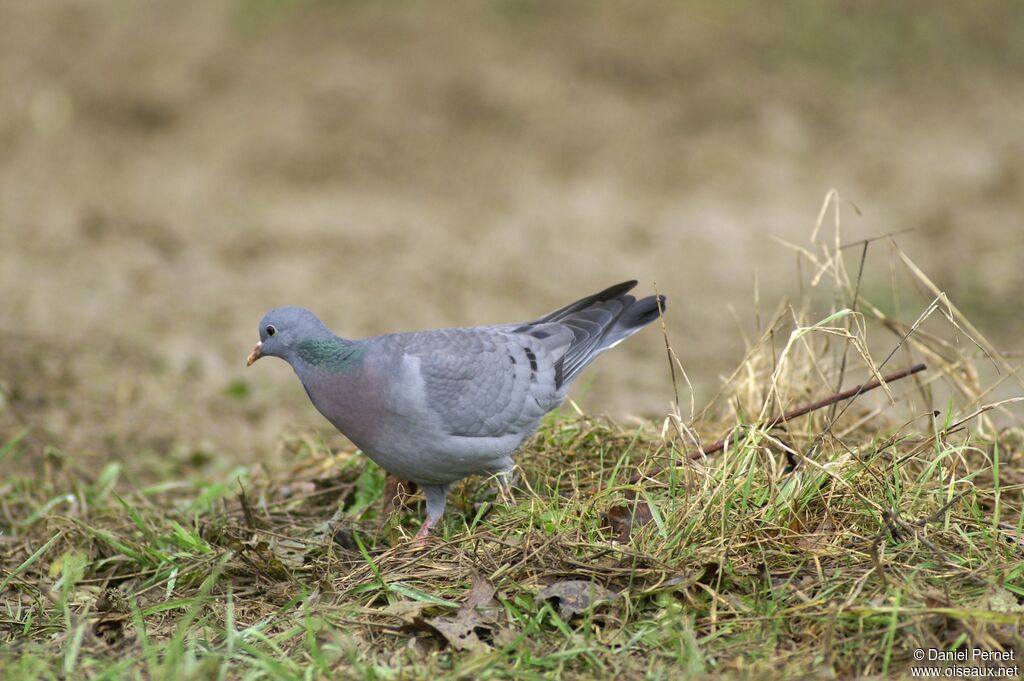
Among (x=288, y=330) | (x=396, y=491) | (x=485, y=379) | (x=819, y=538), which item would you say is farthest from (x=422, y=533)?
(x=819, y=538)

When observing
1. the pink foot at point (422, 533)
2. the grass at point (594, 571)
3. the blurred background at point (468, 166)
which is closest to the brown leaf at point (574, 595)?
the grass at point (594, 571)

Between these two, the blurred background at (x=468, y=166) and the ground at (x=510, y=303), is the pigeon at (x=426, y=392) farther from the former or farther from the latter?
the blurred background at (x=468, y=166)

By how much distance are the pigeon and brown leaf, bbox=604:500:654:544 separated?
1.42ft

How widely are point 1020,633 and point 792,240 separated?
5629 mm

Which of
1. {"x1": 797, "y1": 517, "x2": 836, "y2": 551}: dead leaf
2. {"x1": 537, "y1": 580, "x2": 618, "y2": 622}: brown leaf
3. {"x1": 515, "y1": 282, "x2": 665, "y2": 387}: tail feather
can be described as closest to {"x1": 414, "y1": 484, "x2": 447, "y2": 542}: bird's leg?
{"x1": 515, "y1": 282, "x2": 665, "y2": 387}: tail feather

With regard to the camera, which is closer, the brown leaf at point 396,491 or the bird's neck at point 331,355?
the bird's neck at point 331,355

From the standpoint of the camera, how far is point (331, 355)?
3754 mm

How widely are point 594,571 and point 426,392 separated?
0.89m

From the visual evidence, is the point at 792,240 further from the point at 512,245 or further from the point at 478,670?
the point at 478,670

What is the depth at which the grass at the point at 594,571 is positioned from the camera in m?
2.95

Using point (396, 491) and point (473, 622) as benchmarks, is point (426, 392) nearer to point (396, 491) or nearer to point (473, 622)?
point (396, 491)

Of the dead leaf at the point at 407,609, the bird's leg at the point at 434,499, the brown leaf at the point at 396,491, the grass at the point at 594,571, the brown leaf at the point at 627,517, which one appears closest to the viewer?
A: the grass at the point at 594,571

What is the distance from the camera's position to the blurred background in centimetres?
716

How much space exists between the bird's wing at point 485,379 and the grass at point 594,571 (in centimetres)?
28
